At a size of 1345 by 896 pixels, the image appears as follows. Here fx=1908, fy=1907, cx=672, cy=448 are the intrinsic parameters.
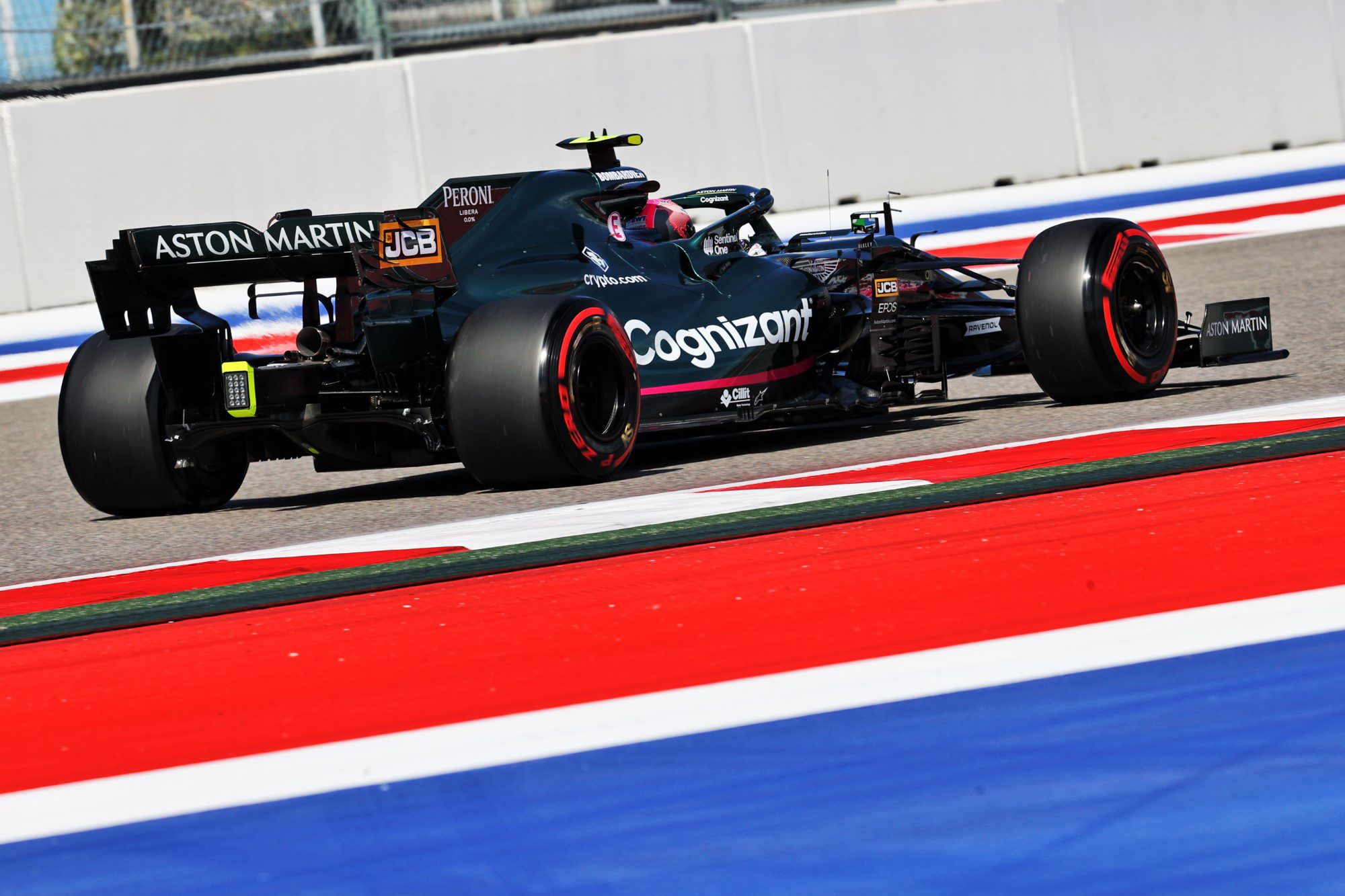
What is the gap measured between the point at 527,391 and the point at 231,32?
1020cm

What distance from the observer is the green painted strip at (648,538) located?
4887mm

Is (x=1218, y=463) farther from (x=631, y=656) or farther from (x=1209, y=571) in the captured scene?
(x=631, y=656)

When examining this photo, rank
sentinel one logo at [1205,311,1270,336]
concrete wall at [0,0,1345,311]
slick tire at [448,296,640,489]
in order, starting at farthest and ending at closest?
concrete wall at [0,0,1345,311] → sentinel one logo at [1205,311,1270,336] → slick tire at [448,296,640,489]

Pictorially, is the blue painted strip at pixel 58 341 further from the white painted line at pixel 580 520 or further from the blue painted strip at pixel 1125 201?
the white painted line at pixel 580 520

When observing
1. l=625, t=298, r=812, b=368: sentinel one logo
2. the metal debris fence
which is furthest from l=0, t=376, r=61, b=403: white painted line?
l=625, t=298, r=812, b=368: sentinel one logo

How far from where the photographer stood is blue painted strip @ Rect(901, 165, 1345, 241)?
15.9 metres

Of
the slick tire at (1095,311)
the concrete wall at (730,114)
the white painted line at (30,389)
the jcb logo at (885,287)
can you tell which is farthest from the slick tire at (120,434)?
the concrete wall at (730,114)

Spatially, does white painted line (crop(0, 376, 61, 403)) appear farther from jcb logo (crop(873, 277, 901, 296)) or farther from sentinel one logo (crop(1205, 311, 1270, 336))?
sentinel one logo (crop(1205, 311, 1270, 336))

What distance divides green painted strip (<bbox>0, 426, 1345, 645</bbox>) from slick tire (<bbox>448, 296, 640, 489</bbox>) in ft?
3.56

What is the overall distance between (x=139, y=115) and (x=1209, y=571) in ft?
41.6

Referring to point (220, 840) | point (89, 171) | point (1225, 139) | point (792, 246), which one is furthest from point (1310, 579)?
point (1225, 139)

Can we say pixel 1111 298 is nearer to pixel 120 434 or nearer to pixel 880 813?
pixel 120 434

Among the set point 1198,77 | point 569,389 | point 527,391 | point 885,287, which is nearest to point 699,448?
point 885,287

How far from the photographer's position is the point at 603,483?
692 centimetres
